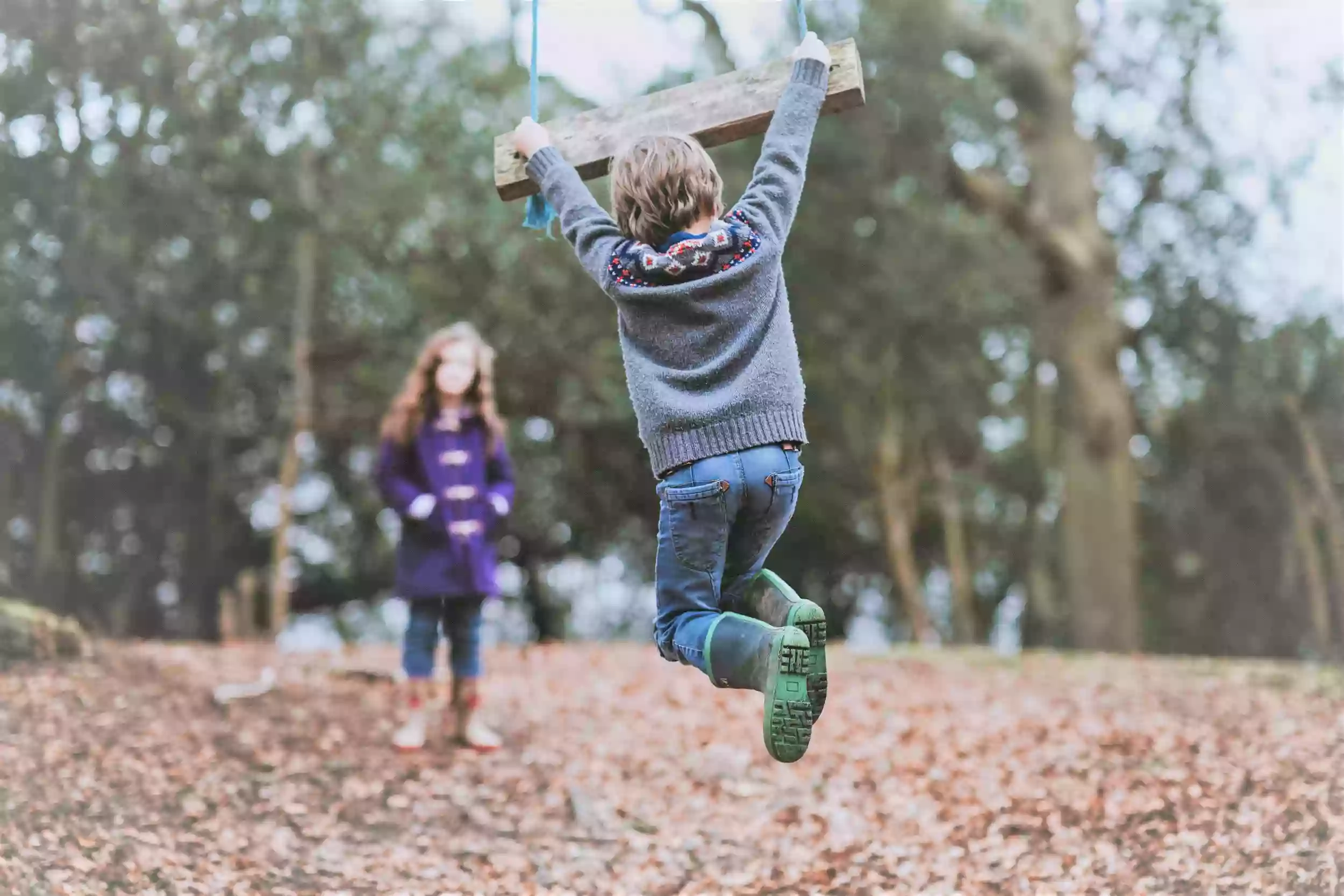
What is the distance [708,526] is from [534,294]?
33.0 ft

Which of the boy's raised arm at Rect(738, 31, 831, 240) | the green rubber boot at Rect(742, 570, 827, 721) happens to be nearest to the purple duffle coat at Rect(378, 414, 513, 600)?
the green rubber boot at Rect(742, 570, 827, 721)

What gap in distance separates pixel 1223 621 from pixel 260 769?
13.0m

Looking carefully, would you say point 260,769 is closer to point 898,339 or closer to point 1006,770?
point 1006,770

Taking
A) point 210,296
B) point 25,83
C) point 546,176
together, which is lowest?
point 546,176

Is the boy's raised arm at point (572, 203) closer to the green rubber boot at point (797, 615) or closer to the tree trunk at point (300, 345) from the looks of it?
the green rubber boot at point (797, 615)

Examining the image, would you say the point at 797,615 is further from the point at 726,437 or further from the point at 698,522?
the point at 726,437

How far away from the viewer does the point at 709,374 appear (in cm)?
284

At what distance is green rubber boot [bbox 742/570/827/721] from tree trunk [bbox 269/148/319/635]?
8.97m

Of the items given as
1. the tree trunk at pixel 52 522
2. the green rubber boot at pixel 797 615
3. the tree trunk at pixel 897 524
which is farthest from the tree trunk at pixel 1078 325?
the tree trunk at pixel 52 522

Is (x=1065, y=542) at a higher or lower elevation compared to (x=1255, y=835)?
higher

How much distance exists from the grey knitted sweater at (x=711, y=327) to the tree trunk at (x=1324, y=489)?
33.4 ft

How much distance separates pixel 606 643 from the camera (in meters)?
10.5

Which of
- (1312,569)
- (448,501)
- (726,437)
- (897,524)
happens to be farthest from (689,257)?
(897,524)

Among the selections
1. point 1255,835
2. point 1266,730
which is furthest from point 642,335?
point 1266,730
